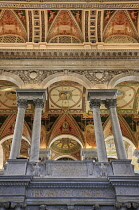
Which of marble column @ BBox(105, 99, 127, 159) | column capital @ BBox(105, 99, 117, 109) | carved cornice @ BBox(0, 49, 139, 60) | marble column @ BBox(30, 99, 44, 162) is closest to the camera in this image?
marble column @ BBox(30, 99, 44, 162)

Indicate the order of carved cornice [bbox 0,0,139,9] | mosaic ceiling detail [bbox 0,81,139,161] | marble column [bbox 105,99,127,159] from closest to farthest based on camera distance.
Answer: marble column [bbox 105,99,127,159] < carved cornice [bbox 0,0,139,9] < mosaic ceiling detail [bbox 0,81,139,161]

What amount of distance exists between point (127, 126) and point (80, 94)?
12.1 feet

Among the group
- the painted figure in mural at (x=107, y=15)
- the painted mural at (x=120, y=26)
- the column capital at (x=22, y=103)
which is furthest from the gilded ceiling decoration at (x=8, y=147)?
the painted figure in mural at (x=107, y=15)

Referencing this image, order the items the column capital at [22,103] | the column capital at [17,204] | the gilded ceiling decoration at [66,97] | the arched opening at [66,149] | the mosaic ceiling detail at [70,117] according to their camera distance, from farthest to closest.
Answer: the arched opening at [66,149] → the mosaic ceiling detail at [70,117] → the gilded ceiling decoration at [66,97] → the column capital at [22,103] → the column capital at [17,204]

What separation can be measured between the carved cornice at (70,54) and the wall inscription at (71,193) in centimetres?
634

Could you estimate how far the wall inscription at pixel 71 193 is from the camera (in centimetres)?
741

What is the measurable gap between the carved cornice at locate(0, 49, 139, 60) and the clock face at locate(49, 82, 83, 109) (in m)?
2.27

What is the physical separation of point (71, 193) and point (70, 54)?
6532 millimetres

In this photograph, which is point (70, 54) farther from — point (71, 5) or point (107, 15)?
point (107, 15)

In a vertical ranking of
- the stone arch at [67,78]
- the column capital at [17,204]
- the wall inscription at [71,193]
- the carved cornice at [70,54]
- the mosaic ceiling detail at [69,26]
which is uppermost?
the mosaic ceiling detail at [69,26]

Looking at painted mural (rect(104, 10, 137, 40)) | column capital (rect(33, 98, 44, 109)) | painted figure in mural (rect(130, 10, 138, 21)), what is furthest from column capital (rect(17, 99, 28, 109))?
painted figure in mural (rect(130, 10, 138, 21))

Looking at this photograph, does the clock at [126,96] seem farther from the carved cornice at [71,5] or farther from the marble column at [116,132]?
the carved cornice at [71,5]

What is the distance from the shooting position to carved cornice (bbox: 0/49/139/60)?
1148cm

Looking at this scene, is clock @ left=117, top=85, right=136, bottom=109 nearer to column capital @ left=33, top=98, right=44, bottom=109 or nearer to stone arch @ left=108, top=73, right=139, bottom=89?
stone arch @ left=108, top=73, right=139, bottom=89
